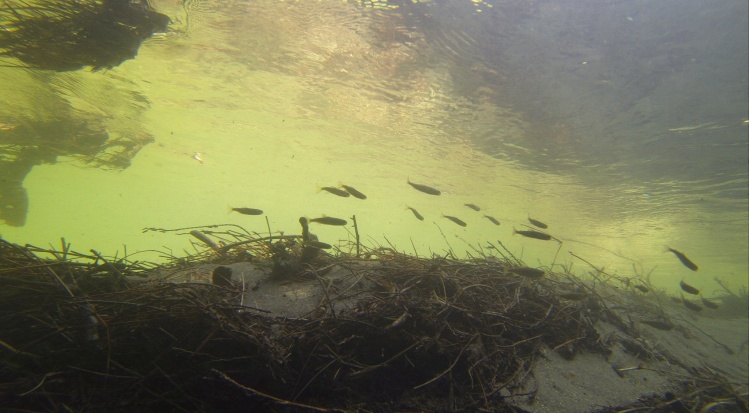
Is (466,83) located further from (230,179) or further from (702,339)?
(230,179)

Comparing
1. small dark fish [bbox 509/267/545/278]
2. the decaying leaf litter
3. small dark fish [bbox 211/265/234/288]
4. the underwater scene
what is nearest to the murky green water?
the underwater scene

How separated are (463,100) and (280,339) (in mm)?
12838

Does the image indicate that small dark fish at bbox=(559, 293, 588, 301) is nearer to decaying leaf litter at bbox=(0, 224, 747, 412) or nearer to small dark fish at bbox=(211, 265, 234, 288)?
decaying leaf litter at bbox=(0, 224, 747, 412)

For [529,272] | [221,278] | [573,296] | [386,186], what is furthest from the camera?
[386,186]

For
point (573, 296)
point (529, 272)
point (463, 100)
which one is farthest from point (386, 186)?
point (529, 272)

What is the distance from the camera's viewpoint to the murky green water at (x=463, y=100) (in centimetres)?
866

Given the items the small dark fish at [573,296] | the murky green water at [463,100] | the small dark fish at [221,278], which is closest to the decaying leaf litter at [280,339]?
the small dark fish at [221,278]

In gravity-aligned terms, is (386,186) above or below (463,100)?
below

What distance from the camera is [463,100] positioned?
41.1 ft

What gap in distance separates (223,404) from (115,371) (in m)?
0.74

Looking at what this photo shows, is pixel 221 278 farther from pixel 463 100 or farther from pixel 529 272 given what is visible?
pixel 463 100

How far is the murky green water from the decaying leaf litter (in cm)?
142

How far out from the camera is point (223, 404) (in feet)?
6.02

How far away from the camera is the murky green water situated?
8.66m
